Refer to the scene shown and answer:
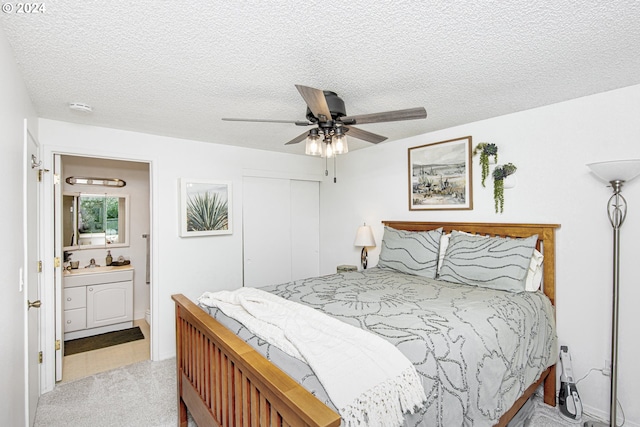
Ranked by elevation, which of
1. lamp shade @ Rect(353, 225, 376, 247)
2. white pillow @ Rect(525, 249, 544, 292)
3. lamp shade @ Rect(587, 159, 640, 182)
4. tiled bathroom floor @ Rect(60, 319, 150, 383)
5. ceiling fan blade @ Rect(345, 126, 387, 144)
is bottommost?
tiled bathroom floor @ Rect(60, 319, 150, 383)

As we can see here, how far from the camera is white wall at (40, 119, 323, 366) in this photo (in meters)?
2.96

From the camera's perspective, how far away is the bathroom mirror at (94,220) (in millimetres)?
4137

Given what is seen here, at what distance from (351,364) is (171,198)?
2.86 meters

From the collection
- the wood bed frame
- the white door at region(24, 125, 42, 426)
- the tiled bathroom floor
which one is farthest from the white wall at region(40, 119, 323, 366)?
the wood bed frame

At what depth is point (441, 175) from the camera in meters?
3.27

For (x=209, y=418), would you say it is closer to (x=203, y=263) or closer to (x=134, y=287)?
(x=203, y=263)

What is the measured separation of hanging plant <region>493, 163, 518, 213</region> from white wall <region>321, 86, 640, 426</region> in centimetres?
5

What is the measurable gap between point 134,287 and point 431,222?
4085mm

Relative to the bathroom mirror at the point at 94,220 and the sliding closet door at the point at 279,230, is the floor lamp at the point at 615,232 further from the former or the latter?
the bathroom mirror at the point at 94,220

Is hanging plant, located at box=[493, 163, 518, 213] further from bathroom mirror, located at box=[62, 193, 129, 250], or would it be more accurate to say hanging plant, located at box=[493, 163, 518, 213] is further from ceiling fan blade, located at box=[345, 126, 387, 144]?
bathroom mirror, located at box=[62, 193, 129, 250]

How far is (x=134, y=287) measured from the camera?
14.7 ft

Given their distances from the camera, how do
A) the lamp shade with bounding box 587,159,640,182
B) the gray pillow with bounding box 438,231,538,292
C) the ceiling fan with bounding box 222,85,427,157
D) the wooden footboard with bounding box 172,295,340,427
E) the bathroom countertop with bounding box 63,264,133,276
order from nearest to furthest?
the wooden footboard with bounding box 172,295,340,427, the ceiling fan with bounding box 222,85,427,157, the lamp shade with bounding box 587,159,640,182, the gray pillow with bounding box 438,231,538,292, the bathroom countertop with bounding box 63,264,133,276

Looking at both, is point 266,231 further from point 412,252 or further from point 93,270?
point 93,270

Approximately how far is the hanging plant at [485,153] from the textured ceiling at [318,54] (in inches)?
13.6
